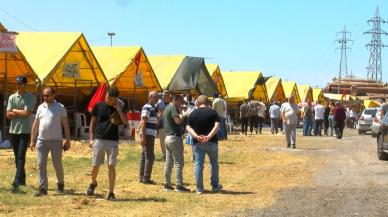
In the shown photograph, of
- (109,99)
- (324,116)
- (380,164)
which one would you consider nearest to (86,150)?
(380,164)

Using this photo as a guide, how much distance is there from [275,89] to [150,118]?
36.3m

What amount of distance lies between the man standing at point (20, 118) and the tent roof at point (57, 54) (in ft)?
36.0

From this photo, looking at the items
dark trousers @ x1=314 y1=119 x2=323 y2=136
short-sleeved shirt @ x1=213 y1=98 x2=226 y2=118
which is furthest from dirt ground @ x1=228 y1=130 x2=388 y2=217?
dark trousers @ x1=314 y1=119 x2=323 y2=136

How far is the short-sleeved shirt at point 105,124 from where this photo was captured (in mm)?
9977

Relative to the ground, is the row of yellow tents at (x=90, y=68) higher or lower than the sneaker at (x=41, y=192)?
higher

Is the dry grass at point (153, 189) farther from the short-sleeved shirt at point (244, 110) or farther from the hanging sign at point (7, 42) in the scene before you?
the short-sleeved shirt at point (244, 110)

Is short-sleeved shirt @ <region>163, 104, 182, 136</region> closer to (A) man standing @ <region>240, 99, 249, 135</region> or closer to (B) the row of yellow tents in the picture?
(B) the row of yellow tents

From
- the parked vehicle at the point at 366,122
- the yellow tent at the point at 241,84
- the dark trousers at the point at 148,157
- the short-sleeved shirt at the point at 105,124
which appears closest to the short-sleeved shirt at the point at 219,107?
the dark trousers at the point at 148,157

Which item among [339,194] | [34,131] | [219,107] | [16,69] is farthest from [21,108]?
[219,107]

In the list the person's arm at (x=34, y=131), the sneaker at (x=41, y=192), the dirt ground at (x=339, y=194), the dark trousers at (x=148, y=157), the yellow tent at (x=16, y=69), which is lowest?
the dirt ground at (x=339, y=194)

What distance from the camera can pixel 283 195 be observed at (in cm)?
1098

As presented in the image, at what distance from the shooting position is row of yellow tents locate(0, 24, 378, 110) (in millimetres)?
22172

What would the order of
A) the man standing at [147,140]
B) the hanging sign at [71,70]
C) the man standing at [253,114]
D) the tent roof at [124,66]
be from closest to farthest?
the man standing at [147,140] → the hanging sign at [71,70] → the tent roof at [124,66] → the man standing at [253,114]

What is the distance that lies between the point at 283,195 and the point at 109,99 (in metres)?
3.28
